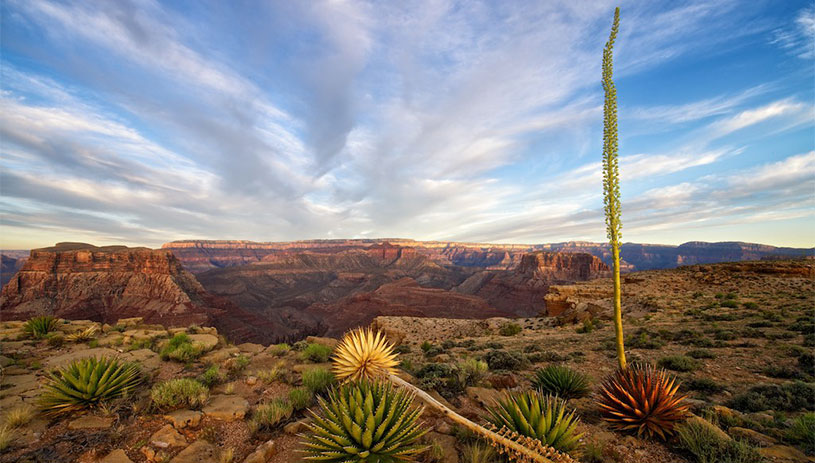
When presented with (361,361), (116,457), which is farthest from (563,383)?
(116,457)

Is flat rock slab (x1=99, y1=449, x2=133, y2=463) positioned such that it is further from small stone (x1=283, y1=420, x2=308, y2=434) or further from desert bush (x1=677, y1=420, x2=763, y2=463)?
desert bush (x1=677, y1=420, x2=763, y2=463)

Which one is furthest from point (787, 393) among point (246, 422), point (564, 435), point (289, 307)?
point (289, 307)

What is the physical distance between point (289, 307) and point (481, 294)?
69.4 metres

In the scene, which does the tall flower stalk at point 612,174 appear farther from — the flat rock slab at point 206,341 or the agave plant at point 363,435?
the flat rock slab at point 206,341

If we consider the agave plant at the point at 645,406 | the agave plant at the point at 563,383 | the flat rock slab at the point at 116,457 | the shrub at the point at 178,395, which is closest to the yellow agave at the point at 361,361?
the shrub at the point at 178,395

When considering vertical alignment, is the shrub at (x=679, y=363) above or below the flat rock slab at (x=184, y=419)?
below

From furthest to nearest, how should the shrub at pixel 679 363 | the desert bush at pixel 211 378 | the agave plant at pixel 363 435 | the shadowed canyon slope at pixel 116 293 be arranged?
the shadowed canyon slope at pixel 116 293 → the shrub at pixel 679 363 → the desert bush at pixel 211 378 → the agave plant at pixel 363 435

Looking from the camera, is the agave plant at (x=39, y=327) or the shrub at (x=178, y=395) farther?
the agave plant at (x=39, y=327)

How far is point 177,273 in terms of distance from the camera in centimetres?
8019

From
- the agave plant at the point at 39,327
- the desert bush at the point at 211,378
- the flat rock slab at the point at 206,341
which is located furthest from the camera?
the agave plant at the point at 39,327

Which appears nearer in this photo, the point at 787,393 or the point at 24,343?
the point at 787,393

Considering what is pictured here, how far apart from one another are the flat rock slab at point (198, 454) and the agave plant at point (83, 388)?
239 centimetres

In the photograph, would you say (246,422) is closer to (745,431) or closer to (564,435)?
(564,435)

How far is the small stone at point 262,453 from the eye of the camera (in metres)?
3.88
